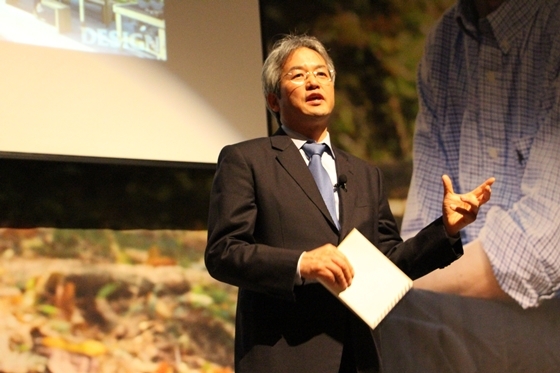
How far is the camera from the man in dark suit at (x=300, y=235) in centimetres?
151

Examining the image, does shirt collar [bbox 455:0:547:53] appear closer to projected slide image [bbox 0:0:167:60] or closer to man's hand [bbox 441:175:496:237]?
projected slide image [bbox 0:0:167:60]

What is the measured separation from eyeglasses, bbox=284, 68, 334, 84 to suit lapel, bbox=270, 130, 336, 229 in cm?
17

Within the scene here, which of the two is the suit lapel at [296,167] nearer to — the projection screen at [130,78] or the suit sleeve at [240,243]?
the suit sleeve at [240,243]

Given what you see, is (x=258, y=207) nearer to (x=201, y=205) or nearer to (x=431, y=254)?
(x=431, y=254)

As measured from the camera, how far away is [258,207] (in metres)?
1.70

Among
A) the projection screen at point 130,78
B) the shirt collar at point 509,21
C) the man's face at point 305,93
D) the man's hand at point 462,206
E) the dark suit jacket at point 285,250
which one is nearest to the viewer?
the dark suit jacket at point 285,250

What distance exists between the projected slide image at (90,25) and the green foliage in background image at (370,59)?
62cm

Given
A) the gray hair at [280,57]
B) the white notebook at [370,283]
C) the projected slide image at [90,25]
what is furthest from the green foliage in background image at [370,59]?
the white notebook at [370,283]

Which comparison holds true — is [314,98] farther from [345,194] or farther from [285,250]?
[285,250]

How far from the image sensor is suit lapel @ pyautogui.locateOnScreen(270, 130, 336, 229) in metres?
1.70

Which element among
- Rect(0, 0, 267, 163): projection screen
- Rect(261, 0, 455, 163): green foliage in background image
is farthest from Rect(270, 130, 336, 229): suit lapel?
Rect(261, 0, 455, 163): green foliage in background image

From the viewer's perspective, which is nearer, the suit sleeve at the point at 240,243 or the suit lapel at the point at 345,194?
the suit sleeve at the point at 240,243

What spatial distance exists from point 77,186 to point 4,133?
0.35 m

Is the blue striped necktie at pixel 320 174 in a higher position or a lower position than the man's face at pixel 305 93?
lower
